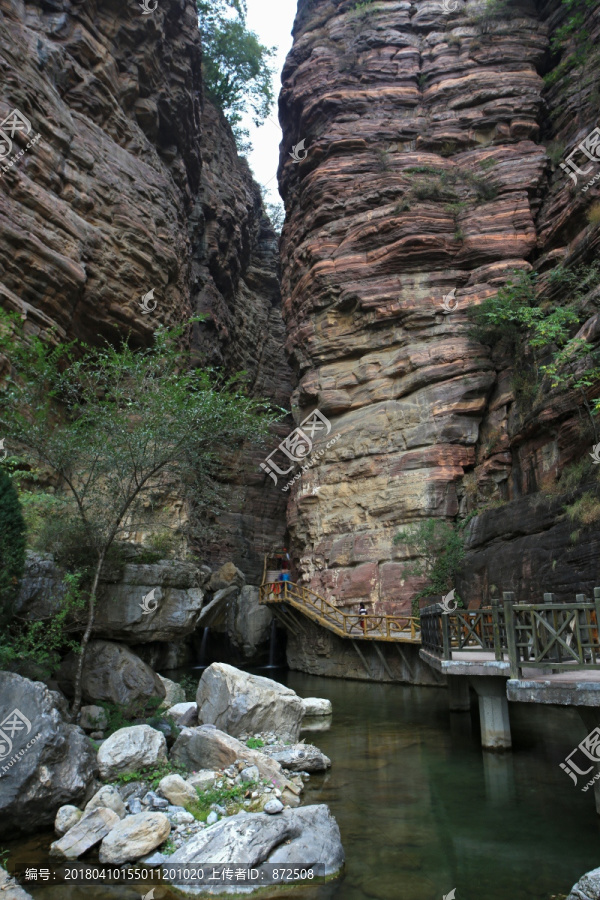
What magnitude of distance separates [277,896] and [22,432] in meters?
8.48

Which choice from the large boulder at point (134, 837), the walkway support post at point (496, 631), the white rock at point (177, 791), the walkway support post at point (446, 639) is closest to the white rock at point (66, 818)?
the large boulder at point (134, 837)

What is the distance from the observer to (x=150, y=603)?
11414 mm

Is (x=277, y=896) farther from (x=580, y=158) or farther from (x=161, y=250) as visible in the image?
(x=580, y=158)

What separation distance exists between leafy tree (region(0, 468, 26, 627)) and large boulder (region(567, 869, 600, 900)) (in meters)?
7.06

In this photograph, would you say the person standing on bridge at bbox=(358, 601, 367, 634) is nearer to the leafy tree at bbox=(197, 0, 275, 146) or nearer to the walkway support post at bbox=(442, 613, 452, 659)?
the walkway support post at bbox=(442, 613, 452, 659)

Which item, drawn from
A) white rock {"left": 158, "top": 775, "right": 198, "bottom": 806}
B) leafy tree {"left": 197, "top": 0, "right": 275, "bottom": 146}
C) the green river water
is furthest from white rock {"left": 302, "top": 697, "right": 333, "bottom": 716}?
leafy tree {"left": 197, "top": 0, "right": 275, "bottom": 146}

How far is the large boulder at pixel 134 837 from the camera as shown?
5.89m

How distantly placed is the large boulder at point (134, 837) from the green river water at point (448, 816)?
47 cm

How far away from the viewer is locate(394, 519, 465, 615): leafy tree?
1950cm

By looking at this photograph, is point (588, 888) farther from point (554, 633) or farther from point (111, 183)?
point (111, 183)

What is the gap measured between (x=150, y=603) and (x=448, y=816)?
21.8 ft

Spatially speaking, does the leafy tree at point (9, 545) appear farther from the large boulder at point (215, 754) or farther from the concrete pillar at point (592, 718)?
the concrete pillar at point (592, 718)

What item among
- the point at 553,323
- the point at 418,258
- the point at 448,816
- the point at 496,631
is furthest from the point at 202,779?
the point at 418,258

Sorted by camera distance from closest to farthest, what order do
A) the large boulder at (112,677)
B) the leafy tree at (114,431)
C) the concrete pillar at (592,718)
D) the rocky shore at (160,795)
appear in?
the rocky shore at (160,795)
the concrete pillar at (592,718)
the large boulder at (112,677)
the leafy tree at (114,431)
